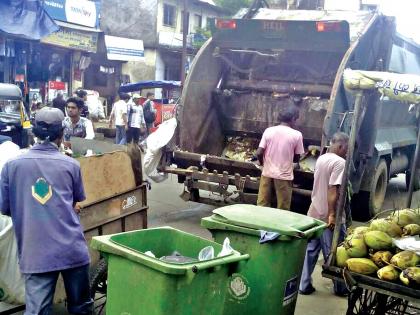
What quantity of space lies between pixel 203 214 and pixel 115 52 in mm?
13905

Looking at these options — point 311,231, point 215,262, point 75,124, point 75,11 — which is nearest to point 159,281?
point 215,262

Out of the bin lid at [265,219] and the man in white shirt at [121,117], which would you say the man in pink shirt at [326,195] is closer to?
the bin lid at [265,219]

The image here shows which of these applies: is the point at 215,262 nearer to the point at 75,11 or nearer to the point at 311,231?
the point at 311,231

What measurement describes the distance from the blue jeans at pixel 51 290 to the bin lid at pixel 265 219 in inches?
35.4

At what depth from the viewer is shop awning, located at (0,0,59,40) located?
41.4 feet

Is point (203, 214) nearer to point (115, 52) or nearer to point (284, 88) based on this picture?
point (284, 88)

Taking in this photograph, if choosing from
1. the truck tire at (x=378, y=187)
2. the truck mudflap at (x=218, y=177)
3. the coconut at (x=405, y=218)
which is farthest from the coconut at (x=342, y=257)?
the truck tire at (x=378, y=187)

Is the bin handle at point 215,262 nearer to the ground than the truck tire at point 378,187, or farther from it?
farther from it

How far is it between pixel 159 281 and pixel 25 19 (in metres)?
12.2

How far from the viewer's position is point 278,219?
3346 mm

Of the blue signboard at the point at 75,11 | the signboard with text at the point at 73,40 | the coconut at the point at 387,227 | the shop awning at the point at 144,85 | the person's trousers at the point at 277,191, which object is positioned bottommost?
the person's trousers at the point at 277,191

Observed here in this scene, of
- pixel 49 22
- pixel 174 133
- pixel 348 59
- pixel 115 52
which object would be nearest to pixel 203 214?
pixel 174 133

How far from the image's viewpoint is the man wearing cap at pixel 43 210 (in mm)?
2830

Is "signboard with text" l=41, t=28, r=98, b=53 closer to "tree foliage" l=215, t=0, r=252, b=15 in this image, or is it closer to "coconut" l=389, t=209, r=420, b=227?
"tree foliage" l=215, t=0, r=252, b=15
